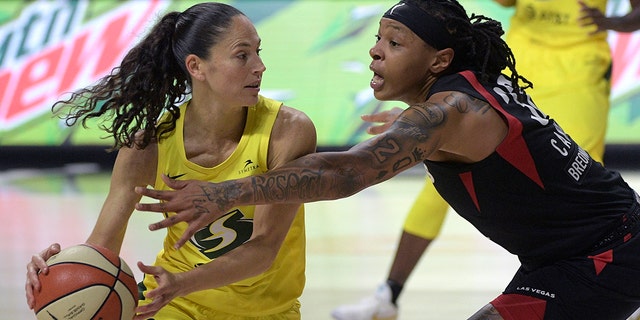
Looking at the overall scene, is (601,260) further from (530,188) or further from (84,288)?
(84,288)

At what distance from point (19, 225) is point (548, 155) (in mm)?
5731

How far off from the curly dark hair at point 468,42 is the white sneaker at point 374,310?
6.72 ft

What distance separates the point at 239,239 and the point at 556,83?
7.53ft

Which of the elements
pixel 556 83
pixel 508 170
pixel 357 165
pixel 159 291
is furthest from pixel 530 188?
pixel 556 83

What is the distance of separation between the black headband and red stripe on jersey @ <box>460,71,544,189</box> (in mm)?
132

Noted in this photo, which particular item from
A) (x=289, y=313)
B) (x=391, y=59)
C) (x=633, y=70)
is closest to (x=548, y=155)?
(x=391, y=59)

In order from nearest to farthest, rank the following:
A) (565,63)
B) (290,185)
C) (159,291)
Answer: (290,185), (159,291), (565,63)

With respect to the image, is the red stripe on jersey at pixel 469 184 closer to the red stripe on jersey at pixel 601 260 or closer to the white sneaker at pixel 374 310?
the red stripe on jersey at pixel 601 260

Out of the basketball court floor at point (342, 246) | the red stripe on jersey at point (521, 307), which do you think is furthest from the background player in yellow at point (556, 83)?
the red stripe on jersey at point (521, 307)

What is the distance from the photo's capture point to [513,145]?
3.01 meters

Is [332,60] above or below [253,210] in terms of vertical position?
below

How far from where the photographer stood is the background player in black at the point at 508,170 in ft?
9.62

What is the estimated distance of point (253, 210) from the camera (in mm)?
3387

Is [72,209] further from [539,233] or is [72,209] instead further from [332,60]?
[539,233]
